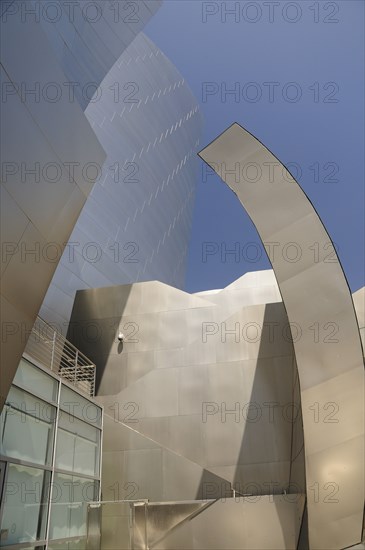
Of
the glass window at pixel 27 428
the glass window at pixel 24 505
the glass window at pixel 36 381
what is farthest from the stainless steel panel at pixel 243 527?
the glass window at pixel 36 381

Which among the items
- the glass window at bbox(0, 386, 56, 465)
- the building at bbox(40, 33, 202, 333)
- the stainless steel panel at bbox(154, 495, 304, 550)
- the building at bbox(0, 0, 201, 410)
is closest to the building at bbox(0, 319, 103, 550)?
the glass window at bbox(0, 386, 56, 465)

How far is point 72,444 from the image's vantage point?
47.2ft

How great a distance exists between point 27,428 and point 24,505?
169cm

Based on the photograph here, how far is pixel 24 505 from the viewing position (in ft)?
36.4

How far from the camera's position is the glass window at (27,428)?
35.2 ft

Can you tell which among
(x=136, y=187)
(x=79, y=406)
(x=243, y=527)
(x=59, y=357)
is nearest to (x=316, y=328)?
(x=243, y=527)

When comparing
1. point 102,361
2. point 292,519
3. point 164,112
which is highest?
point 164,112

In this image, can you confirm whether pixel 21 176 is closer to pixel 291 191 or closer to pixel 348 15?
pixel 291 191

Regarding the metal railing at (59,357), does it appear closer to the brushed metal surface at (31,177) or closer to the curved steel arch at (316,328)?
the curved steel arch at (316,328)

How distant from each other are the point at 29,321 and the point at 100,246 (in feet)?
61.4

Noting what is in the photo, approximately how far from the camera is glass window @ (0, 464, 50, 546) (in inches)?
405

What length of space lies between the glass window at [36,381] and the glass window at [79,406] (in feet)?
2.34

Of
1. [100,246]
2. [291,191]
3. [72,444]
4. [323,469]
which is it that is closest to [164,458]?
[72,444]

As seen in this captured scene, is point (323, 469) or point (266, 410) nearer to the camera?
point (323, 469)
